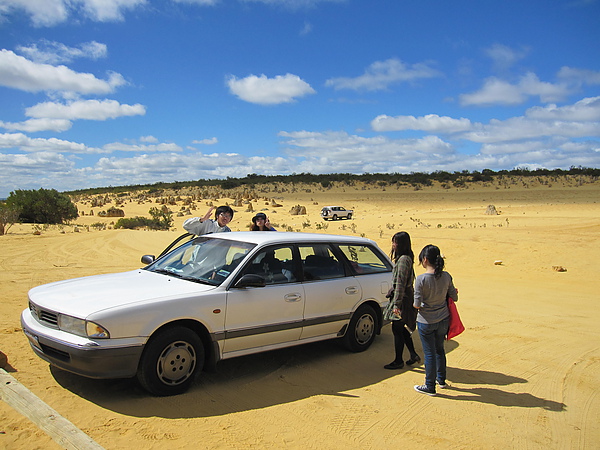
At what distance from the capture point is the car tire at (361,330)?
6656mm

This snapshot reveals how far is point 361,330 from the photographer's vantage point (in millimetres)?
6816

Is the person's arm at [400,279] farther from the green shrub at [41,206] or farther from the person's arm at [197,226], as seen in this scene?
the green shrub at [41,206]

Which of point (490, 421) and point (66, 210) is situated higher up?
point (66, 210)

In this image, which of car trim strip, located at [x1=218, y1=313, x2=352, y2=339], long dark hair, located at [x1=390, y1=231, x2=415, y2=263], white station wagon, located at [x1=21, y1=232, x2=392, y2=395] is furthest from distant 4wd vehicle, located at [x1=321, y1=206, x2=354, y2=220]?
long dark hair, located at [x1=390, y1=231, x2=415, y2=263]

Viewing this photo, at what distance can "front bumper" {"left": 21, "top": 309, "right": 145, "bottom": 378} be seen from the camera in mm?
4496

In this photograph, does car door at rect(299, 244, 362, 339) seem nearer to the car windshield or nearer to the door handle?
the door handle

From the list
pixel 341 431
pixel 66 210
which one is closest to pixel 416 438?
pixel 341 431

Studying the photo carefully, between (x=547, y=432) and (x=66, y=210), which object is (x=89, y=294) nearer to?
(x=547, y=432)

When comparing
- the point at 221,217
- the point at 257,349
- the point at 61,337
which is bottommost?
the point at 257,349

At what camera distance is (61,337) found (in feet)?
15.4

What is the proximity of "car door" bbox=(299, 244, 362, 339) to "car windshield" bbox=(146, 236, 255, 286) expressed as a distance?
914mm

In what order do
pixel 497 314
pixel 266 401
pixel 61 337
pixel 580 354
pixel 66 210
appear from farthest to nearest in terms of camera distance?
pixel 66 210 → pixel 497 314 → pixel 580 354 → pixel 266 401 → pixel 61 337

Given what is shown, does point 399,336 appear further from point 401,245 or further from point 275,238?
point 275,238

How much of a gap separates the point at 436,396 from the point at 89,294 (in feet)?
12.7
